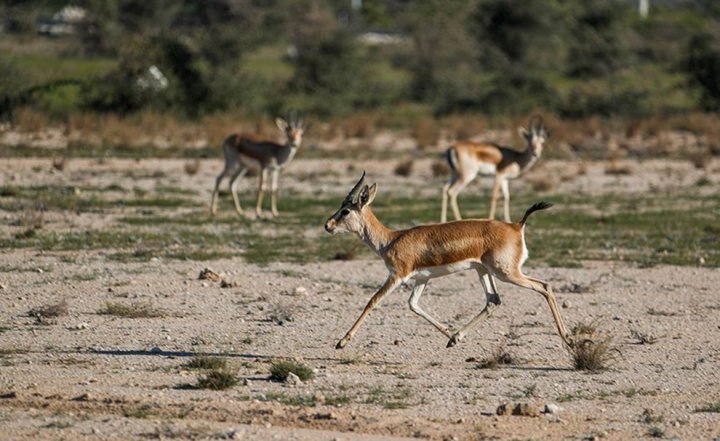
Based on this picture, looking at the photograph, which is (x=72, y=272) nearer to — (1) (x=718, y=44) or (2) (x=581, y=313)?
(2) (x=581, y=313)

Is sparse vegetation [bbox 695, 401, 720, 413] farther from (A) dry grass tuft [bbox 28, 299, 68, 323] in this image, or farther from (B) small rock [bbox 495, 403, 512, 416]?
(A) dry grass tuft [bbox 28, 299, 68, 323]

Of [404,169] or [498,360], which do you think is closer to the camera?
[498,360]

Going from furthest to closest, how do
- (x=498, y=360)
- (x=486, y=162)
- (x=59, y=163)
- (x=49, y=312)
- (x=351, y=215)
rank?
1. (x=59, y=163)
2. (x=486, y=162)
3. (x=49, y=312)
4. (x=351, y=215)
5. (x=498, y=360)

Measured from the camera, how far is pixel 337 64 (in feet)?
154

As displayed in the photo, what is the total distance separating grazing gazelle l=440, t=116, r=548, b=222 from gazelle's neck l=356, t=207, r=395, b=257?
10.8 meters

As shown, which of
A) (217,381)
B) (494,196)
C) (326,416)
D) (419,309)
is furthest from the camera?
(494,196)

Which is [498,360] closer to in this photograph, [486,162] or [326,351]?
[326,351]

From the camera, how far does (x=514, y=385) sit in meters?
10.5

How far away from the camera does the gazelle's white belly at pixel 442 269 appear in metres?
11.4

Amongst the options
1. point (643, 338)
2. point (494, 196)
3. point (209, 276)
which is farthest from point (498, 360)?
point (494, 196)

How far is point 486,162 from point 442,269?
12809mm

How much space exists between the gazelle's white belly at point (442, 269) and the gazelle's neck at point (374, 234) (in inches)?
17.3

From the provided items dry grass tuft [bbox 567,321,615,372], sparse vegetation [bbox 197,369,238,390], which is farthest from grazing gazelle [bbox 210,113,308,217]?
sparse vegetation [bbox 197,369,238,390]

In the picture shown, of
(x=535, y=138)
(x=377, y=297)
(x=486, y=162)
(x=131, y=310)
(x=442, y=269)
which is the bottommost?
(x=131, y=310)
